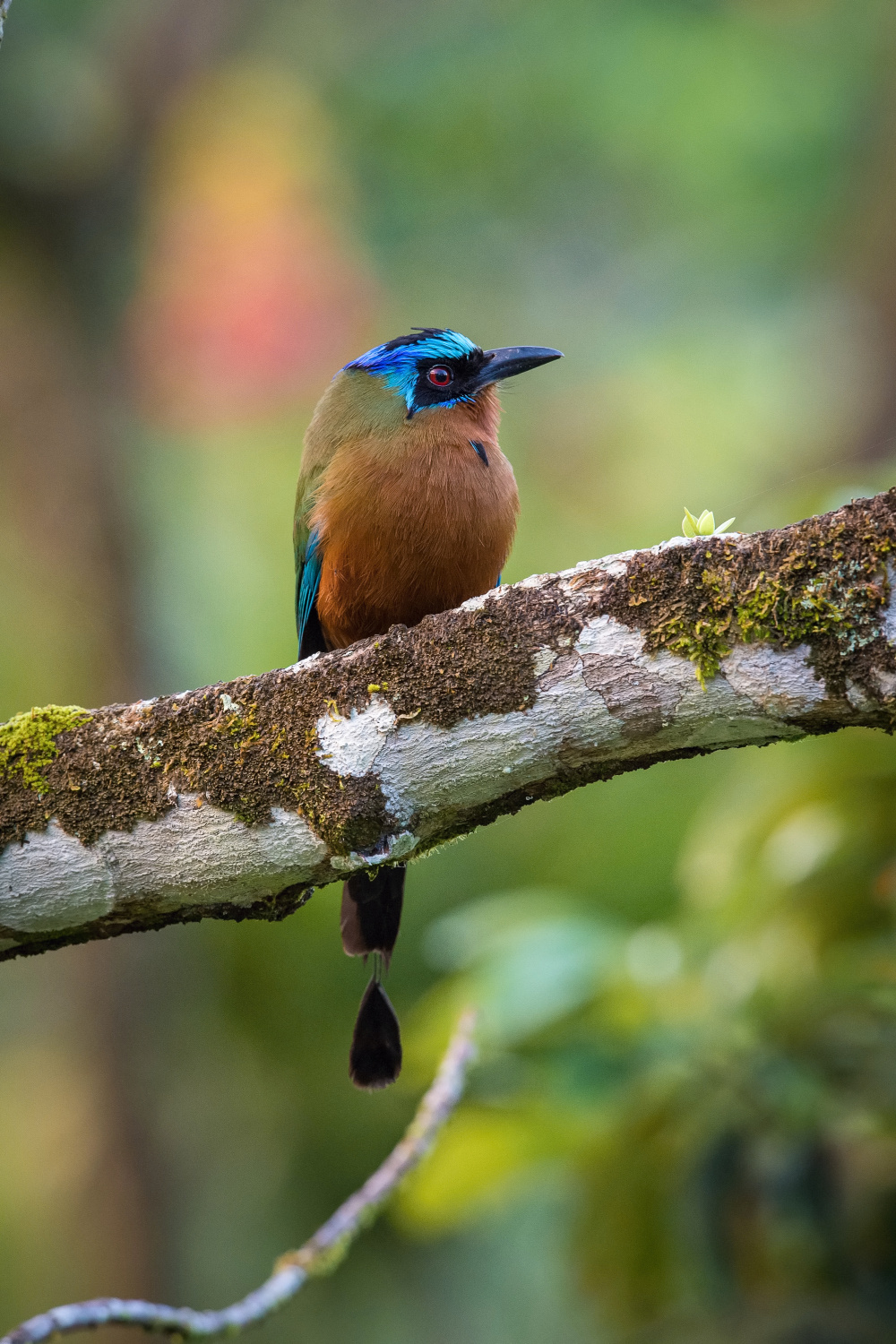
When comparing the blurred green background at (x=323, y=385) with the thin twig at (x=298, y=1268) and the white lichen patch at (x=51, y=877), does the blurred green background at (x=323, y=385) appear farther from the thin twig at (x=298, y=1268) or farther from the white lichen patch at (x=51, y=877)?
the white lichen patch at (x=51, y=877)

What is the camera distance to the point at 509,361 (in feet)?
9.91

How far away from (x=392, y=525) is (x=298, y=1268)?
1.45 meters

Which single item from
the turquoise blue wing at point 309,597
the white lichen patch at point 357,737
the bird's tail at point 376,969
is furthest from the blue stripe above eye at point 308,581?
the white lichen patch at point 357,737

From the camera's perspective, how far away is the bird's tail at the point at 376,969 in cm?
263

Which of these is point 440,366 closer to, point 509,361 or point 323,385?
point 509,361

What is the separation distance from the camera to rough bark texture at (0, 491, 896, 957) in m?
1.64

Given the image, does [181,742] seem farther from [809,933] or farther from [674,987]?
[809,933]

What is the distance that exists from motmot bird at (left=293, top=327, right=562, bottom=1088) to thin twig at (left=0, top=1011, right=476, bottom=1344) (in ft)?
0.44

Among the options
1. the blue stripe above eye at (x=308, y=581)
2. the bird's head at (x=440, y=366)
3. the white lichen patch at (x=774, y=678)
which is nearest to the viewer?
the white lichen patch at (x=774, y=678)

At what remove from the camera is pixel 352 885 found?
2602 millimetres

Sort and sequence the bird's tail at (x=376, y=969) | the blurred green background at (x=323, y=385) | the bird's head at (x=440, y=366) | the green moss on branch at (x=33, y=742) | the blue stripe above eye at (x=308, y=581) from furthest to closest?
the blurred green background at (x=323, y=385) → the bird's head at (x=440, y=366) → the blue stripe above eye at (x=308, y=581) → the bird's tail at (x=376, y=969) → the green moss on branch at (x=33, y=742)

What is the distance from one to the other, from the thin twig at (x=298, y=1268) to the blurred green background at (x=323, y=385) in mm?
426

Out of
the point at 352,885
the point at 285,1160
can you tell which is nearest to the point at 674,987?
the point at 352,885

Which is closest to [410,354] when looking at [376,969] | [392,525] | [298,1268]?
[392,525]
